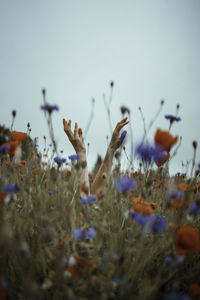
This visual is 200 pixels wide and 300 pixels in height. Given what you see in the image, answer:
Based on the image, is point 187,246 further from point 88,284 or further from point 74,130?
point 74,130

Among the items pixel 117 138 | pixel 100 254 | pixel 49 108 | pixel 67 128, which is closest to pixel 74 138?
pixel 67 128

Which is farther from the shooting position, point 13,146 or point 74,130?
point 74,130

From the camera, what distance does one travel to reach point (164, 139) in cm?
106

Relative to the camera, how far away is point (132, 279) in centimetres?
99

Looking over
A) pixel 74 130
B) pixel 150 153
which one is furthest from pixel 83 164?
pixel 74 130

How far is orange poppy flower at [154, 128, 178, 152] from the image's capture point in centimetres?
105

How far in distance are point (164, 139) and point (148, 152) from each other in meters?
0.17

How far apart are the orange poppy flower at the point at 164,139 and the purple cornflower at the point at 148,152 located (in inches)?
2.0

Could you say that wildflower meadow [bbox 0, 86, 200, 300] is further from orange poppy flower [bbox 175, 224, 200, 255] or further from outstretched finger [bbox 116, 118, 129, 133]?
outstretched finger [bbox 116, 118, 129, 133]

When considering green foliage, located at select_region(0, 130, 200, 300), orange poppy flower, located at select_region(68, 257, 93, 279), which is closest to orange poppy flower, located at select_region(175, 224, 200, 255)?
green foliage, located at select_region(0, 130, 200, 300)

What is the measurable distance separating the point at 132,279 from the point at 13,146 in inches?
40.3

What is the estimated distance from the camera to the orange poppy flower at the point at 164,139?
1051 mm

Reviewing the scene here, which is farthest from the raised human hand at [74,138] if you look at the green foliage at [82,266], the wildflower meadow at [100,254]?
the green foliage at [82,266]

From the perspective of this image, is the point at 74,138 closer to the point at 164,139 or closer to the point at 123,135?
the point at 123,135
